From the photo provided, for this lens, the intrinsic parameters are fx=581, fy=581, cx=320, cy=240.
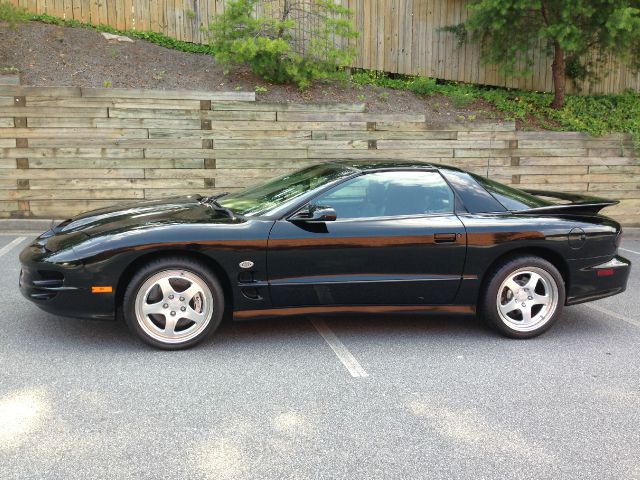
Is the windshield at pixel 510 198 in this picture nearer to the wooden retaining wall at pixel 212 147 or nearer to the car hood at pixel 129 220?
the car hood at pixel 129 220

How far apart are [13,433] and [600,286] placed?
4340 mm

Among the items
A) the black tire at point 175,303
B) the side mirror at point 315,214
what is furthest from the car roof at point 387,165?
the black tire at point 175,303

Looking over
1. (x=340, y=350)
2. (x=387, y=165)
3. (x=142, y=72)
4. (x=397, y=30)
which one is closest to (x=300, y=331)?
(x=340, y=350)

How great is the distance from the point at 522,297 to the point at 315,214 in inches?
71.5

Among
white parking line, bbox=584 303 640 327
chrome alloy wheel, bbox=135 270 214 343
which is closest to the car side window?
chrome alloy wheel, bbox=135 270 214 343

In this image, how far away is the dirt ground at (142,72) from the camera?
9.08 m

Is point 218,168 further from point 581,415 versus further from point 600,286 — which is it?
point 581,415

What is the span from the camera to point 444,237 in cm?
449

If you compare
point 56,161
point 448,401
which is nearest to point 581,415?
point 448,401

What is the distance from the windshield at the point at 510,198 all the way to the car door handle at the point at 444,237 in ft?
1.97

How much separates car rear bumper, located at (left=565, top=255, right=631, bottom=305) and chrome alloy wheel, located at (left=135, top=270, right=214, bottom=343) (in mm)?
2909

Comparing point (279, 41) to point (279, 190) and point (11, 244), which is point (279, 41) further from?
point (279, 190)

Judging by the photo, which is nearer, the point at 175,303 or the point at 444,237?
the point at 175,303

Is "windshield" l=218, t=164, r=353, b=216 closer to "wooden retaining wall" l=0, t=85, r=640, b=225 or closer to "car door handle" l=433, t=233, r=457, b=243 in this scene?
"car door handle" l=433, t=233, r=457, b=243
